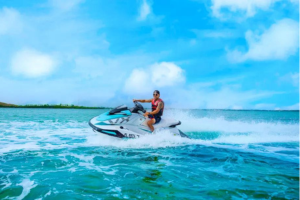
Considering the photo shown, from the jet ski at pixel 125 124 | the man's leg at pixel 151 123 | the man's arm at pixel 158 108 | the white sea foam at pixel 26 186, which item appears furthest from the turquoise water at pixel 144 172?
the man's arm at pixel 158 108

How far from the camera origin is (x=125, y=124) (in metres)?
8.07

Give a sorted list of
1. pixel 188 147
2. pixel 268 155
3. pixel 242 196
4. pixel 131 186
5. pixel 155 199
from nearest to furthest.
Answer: pixel 155 199 → pixel 242 196 → pixel 131 186 → pixel 268 155 → pixel 188 147

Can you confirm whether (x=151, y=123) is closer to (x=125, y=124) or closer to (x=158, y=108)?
(x=158, y=108)

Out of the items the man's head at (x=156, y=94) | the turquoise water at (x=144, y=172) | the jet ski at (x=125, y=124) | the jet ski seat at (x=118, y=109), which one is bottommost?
the turquoise water at (x=144, y=172)

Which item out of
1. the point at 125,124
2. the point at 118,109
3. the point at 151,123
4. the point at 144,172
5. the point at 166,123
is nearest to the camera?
the point at 144,172

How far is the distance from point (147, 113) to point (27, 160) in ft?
13.1

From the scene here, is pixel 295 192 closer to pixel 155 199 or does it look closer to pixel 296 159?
pixel 155 199

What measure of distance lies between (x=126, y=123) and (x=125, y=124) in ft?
0.17

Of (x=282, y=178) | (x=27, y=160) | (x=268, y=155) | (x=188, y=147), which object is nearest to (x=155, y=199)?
(x=282, y=178)

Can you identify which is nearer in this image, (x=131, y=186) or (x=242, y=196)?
(x=242, y=196)

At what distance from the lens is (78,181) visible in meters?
4.38

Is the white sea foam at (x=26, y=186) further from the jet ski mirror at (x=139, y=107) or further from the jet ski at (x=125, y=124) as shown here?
the jet ski mirror at (x=139, y=107)

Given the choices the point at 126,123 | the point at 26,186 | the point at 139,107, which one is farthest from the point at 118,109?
the point at 26,186

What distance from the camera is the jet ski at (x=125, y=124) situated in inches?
313
